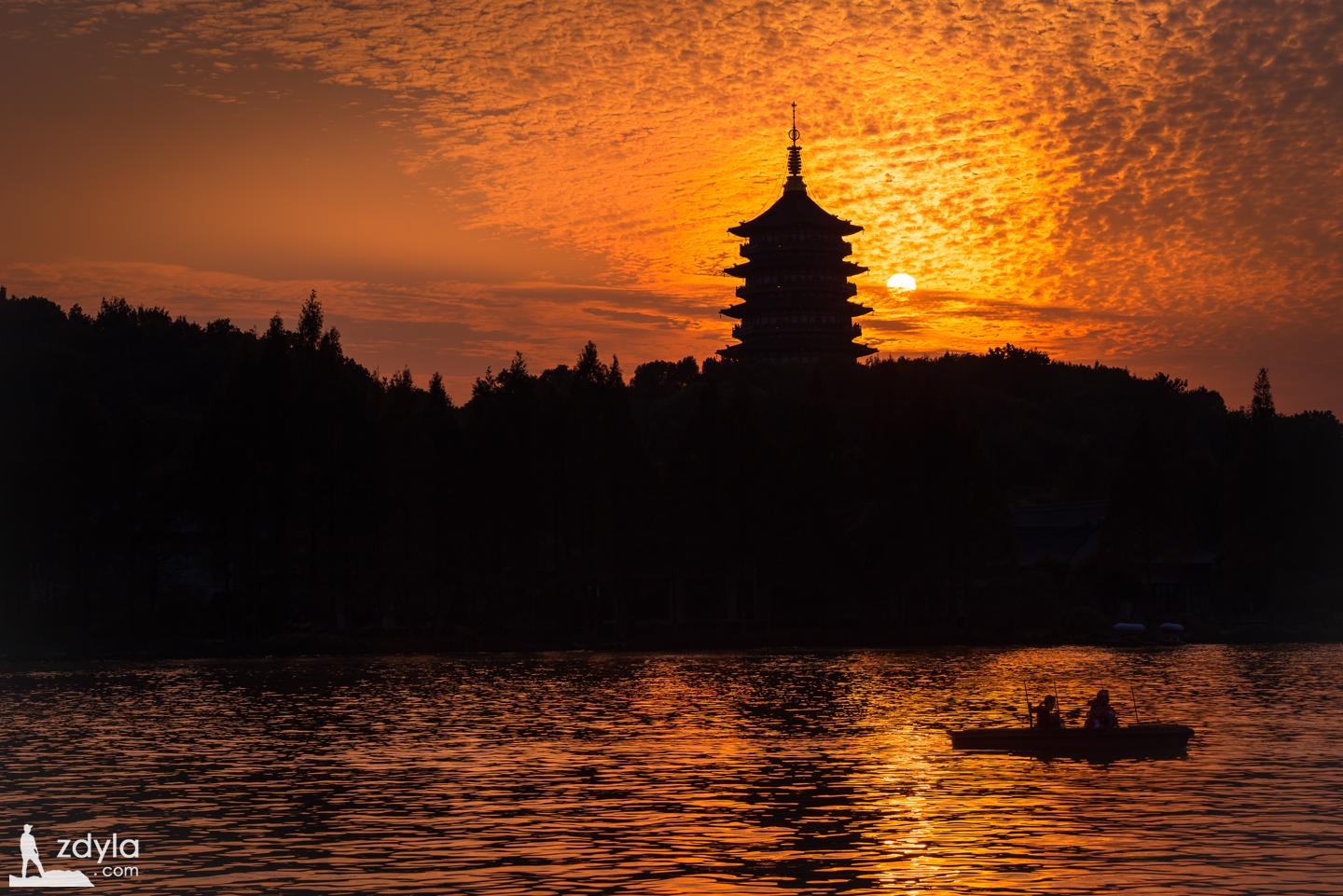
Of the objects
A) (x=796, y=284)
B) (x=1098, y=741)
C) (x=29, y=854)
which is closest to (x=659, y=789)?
(x=1098, y=741)

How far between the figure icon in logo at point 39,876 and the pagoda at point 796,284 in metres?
142

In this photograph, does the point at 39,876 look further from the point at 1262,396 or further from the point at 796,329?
the point at 796,329

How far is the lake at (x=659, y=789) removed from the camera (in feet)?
83.7

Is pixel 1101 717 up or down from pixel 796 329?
down

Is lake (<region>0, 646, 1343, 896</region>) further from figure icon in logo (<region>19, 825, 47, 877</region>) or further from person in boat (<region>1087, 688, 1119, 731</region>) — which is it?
person in boat (<region>1087, 688, 1119, 731</region>)

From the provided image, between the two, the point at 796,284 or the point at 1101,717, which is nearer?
the point at 1101,717

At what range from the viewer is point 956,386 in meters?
172
